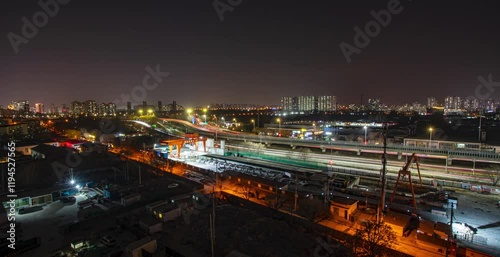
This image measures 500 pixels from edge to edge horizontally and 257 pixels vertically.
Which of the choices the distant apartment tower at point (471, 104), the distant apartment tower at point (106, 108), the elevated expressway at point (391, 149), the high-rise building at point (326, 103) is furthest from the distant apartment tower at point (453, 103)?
the distant apartment tower at point (106, 108)

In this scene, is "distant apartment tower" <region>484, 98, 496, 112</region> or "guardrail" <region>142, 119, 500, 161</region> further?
"distant apartment tower" <region>484, 98, 496, 112</region>

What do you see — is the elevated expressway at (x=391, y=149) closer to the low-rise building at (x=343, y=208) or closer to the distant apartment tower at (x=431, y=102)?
the low-rise building at (x=343, y=208)

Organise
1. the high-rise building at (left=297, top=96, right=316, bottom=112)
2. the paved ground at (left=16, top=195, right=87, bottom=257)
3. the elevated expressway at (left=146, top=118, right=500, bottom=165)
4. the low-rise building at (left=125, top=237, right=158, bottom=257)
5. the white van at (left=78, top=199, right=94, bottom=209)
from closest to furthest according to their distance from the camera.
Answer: the low-rise building at (left=125, top=237, right=158, bottom=257), the paved ground at (left=16, top=195, right=87, bottom=257), the white van at (left=78, top=199, right=94, bottom=209), the elevated expressway at (left=146, top=118, right=500, bottom=165), the high-rise building at (left=297, top=96, right=316, bottom=112)

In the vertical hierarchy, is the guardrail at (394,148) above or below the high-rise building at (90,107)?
below

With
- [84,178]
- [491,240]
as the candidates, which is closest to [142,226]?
[84,178]

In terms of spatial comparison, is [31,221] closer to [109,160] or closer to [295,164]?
[109,160]

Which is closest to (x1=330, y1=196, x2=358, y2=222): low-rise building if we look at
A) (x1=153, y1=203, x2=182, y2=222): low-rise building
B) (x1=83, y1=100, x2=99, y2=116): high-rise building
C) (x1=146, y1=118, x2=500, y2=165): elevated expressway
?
(x1=153, y1=203, x2=182, y2=222): low-rise building

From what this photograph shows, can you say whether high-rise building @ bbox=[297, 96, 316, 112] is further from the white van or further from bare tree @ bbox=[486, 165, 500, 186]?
the white van

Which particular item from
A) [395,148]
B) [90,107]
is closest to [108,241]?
[395,148]

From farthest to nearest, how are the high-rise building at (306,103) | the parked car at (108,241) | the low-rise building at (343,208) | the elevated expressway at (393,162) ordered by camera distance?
1. the high-rise building at (306,103)
2. the elevated expressway at (393,162)
3. the low-rise building at (343,208)
4. the parked car at (108,241)
